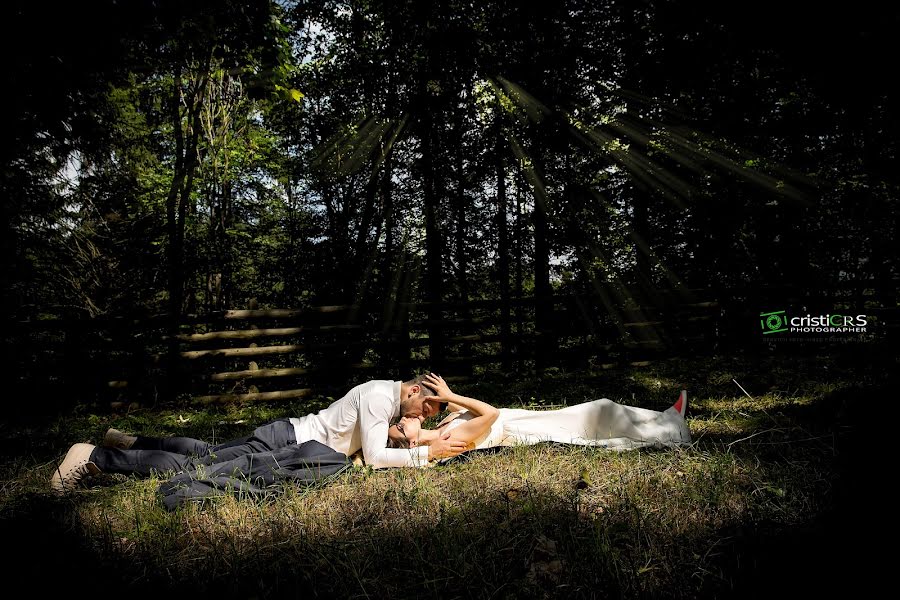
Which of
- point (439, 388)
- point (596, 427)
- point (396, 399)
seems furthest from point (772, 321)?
point (396, 399)

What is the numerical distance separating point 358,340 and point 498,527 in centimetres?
635

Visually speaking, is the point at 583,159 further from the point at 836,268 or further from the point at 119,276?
the point at 119,276

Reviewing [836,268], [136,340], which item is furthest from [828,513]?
[836,268]

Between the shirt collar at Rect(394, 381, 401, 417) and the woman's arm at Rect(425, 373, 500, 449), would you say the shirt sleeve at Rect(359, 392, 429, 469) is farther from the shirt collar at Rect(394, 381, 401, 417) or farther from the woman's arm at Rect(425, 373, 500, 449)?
the woman's arm at Rect(425, 373, 500, 449)

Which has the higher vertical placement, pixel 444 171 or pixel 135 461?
pixel 444 171

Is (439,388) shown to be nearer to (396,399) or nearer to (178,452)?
(396,399)

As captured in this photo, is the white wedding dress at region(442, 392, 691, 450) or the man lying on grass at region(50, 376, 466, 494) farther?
the white wedding dress at region(442, 392, 691, 450)

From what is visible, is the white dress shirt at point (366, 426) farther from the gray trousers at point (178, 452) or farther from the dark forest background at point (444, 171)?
the dark forest background at point (444, 171)

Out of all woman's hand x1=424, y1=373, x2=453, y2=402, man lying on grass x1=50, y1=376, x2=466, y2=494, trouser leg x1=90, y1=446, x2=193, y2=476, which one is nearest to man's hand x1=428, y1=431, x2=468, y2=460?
man lying on grass x1=50, y1=376, x2=466, y2=494

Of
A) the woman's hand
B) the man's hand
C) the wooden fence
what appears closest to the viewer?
the man's hand

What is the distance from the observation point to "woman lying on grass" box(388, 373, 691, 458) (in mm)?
3273

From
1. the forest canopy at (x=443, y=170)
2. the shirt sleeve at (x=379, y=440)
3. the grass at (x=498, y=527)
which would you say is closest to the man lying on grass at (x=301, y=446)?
the shirt sleeve at (x=379, y=440)

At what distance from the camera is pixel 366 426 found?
3113 mm

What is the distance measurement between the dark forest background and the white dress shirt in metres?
3.54
